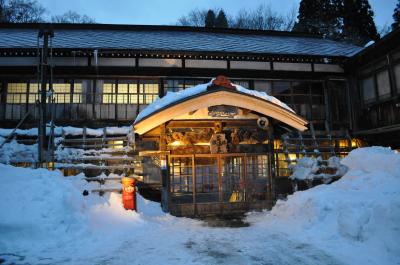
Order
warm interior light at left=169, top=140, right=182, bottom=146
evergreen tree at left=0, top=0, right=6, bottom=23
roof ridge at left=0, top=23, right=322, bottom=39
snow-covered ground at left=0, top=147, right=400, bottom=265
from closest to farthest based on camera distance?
snow-covered ground at left=0, top=147, right=400, bottom=265, warm interior light at left=169, top=140, right=182, bottom=146, roof ridge at left=0, top=23, right=322, bottom=39, evergreen tree at left=0, top=0, right=6, bottom=23

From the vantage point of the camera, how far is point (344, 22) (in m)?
34.5

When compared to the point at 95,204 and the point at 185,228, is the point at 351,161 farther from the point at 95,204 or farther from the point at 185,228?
the point at 95,204

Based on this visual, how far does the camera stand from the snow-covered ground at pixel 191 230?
20.2ft

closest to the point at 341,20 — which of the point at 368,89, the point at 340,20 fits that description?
the point at 340,20

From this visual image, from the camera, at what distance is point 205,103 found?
34.6ft

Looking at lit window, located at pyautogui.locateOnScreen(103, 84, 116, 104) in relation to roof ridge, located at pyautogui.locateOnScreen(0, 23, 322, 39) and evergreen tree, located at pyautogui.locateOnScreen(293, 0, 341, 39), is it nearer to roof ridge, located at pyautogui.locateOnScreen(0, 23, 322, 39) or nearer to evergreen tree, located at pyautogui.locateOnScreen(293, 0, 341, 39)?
roof ridge, located at pyautogui.locateOnScreen(0, 23, 322, 39)

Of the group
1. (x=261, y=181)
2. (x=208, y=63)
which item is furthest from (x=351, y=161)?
(x=208, y=63)

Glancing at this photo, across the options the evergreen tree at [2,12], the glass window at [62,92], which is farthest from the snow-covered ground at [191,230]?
the evergreen tree at [2,12]

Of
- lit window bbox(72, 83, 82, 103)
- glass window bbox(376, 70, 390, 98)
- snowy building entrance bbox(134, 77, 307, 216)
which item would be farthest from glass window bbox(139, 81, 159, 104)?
glass window bbox(376, 70, 390, 98)

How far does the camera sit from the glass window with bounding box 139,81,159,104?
1703cm

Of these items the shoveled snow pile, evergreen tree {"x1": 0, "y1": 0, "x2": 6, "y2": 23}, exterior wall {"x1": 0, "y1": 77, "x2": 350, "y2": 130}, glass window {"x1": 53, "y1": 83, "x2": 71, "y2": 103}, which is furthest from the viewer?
evergreen tree {"x1": 0, "y1": 0, "x2": 6, "y2": 23}

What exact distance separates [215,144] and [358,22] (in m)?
30.3

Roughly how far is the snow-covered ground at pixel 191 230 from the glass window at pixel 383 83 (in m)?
7.08

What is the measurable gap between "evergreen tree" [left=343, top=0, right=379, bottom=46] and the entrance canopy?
90.1 ft
